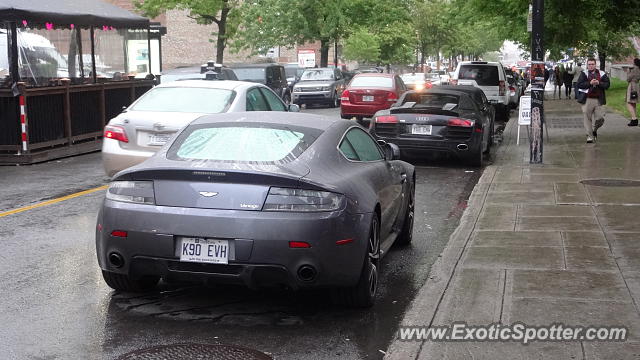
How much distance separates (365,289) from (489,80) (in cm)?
2483

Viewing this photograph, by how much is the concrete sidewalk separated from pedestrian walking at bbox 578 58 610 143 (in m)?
5.41

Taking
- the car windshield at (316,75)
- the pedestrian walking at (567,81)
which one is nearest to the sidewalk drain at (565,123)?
the car windshield at (316,75)

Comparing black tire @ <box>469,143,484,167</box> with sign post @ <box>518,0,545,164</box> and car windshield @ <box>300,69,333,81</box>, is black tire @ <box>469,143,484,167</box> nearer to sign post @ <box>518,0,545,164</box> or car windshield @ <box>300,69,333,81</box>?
sign post @ <box>518,0,545,164</box>

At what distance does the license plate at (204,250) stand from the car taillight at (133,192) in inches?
16.4

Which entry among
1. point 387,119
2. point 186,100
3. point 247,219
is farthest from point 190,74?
point 247,219

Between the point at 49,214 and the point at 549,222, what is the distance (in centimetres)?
585

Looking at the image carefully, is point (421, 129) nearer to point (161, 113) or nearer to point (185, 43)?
point (161, 113)

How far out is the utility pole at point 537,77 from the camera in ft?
48.8

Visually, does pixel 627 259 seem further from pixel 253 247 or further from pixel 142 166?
pixel 142 166

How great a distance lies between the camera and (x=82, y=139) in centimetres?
1836

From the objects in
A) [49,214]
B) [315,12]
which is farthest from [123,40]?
[315,12]

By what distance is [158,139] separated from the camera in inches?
449

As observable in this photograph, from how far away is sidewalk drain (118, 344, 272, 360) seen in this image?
5227 millimetres

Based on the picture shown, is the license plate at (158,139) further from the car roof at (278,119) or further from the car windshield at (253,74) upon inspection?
the car windshield at (253,74)
